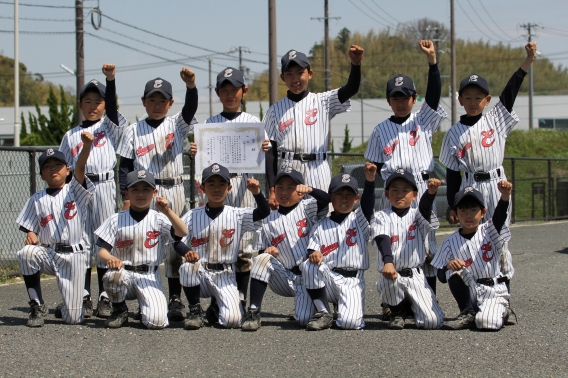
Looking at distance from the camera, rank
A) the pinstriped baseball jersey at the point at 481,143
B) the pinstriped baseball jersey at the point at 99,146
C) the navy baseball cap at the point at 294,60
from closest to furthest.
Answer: the pinstriped baseball jersey at the point at 481,143
the navy baseball cap at the point at 294,60
the pinstriped baseball jersey at the point at 99,146

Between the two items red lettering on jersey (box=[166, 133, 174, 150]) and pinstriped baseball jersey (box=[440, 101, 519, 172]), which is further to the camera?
red lettering on jersey (box=[166, 133, 174, 150])

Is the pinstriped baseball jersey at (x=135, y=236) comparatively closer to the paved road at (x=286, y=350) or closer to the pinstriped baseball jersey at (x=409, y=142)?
the paved road at (x=286, y=350)

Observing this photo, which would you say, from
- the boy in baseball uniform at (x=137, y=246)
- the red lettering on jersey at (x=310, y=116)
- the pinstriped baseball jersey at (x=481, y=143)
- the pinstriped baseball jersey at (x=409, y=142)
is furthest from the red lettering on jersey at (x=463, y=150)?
the boy in baseball uniform at (x=137, y=246)

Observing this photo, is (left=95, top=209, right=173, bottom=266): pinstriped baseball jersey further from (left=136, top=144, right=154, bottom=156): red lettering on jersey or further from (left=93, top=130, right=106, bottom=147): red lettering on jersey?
(left=93, top=130, right=106, bottom=147): red lettering on jersey

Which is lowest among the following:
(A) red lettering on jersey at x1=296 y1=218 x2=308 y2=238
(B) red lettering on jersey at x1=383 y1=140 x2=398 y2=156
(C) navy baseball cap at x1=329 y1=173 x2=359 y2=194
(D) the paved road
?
(D) the paved road

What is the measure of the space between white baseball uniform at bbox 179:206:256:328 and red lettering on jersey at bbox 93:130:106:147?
1176mm

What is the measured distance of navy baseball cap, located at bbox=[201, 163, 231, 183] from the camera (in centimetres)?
686

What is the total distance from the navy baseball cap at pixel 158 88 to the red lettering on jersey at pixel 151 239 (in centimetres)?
134

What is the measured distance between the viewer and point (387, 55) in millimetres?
90875

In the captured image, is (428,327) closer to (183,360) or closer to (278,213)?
(278,213)

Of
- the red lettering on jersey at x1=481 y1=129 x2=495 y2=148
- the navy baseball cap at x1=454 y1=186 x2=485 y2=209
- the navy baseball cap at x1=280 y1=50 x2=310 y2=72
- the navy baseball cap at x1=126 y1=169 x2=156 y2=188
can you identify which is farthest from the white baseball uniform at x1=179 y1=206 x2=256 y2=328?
the red lettering on jersey at x1=481 y1=129 x2=495 y2=148

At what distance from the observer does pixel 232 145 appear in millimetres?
7367

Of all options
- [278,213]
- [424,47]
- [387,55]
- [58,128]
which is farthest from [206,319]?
[387,55]

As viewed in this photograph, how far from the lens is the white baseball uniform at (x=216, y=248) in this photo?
6.80m
